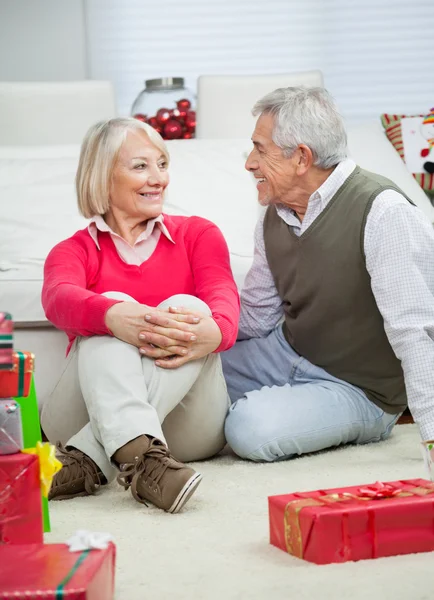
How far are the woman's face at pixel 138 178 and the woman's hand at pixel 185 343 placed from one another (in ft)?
1.07

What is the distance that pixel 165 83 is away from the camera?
3775 mm

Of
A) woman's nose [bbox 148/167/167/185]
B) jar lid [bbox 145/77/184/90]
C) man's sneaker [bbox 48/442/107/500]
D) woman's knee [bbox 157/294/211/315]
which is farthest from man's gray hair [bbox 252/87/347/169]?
jar lid [bbox 145/77/184/90]

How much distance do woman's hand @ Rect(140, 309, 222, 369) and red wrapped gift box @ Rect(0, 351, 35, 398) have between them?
0.58m

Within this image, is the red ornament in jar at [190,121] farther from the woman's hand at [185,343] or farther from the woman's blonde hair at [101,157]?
the woman's hand at [185,343]

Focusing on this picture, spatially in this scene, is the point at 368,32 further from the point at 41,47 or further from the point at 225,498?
the point at 225,498

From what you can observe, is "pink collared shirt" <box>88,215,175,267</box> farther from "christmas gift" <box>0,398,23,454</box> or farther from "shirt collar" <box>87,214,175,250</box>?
"christmas gift" <box>0,398,23,454</box>

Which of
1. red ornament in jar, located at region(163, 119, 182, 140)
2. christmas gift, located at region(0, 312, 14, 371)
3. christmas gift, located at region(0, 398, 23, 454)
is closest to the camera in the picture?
christmas gift, located at region(0, 312, 14, 371)

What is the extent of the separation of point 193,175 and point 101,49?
140cm

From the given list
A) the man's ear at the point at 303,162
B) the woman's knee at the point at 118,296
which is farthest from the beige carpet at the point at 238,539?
the man's ear at the point at 303,162

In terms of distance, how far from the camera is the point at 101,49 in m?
4.20

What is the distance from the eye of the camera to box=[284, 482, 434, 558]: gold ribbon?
1341mm

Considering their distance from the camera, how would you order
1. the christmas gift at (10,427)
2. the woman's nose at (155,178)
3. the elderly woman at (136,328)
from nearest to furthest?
the christmas gift at (10,427) → the elderly woman at (136,328) → the woman's nose at (155,178)

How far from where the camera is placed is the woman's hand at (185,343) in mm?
1843

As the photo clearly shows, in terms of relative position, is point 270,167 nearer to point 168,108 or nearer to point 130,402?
point 130,402
